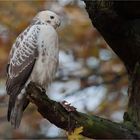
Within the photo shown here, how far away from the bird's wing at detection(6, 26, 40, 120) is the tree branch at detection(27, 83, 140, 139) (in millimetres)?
426

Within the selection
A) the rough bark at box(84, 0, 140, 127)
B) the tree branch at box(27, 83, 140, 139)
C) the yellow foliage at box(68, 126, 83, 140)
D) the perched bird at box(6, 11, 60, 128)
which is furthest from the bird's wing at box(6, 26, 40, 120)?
the yellow foliage at box(68, 126, 83, 140)

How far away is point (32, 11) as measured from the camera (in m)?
6.94

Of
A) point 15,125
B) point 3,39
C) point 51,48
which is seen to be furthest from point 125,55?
point 3,39

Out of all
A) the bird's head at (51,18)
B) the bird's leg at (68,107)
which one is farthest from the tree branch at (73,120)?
the bird's head at (51,18)

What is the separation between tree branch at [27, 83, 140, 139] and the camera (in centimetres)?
377

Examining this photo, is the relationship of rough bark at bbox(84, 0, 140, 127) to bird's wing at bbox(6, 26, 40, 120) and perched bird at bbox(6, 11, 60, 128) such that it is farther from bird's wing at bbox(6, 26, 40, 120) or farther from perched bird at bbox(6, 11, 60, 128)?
bird's wing at bbox(6, 26, 40, 120)

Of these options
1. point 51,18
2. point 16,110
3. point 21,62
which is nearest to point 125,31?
point 51,18

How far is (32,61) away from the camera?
4488 millimetres

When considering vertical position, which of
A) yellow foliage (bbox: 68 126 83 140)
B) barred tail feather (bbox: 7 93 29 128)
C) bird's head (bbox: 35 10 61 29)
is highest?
bird's head (bbox: 35 10 61 29)

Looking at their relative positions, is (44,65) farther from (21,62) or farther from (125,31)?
(125,31)

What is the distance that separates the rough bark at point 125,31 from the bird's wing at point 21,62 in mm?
585

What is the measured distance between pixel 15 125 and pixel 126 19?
114cm

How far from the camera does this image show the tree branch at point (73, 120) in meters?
3.77

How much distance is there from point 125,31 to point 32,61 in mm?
753
